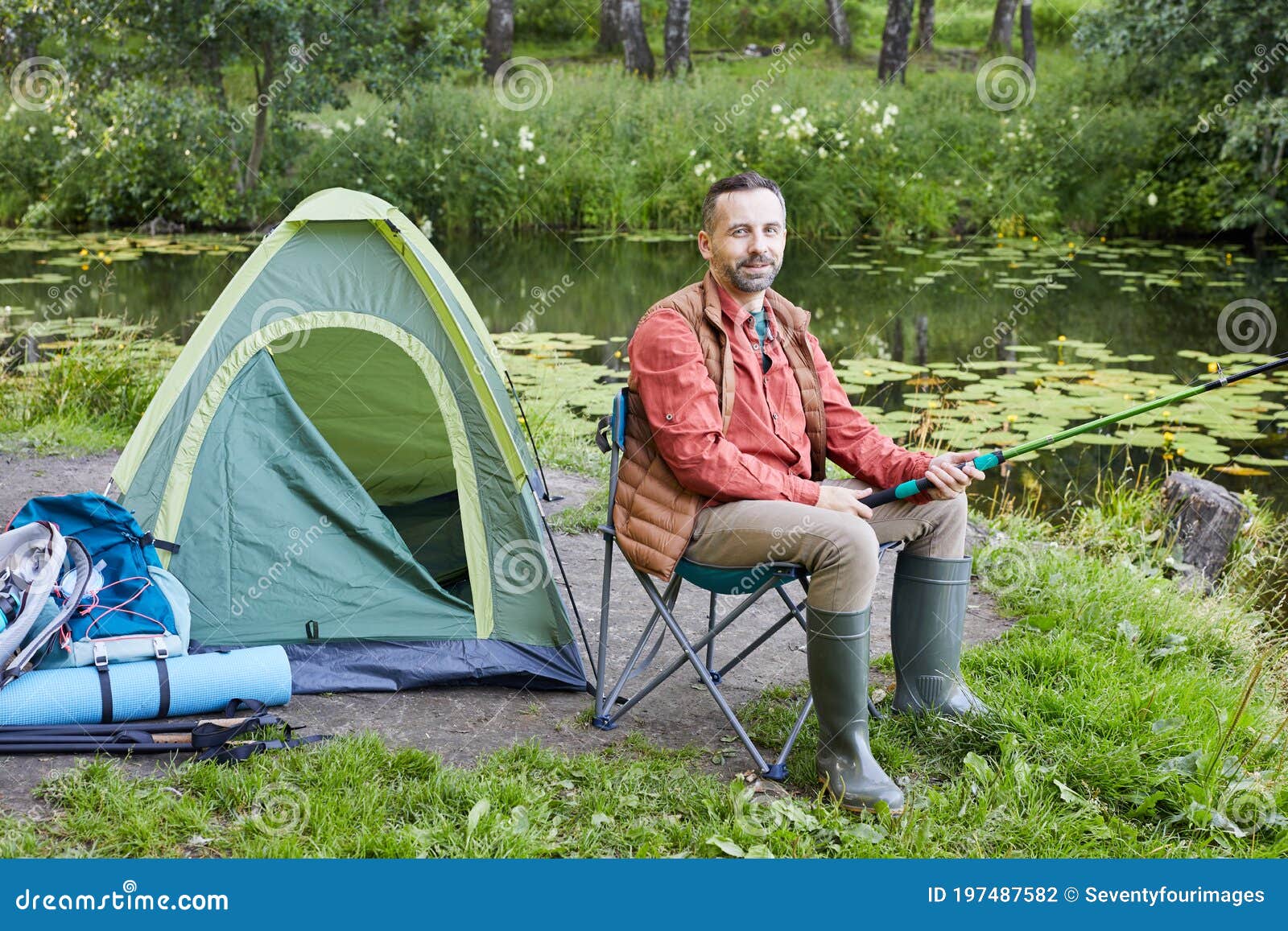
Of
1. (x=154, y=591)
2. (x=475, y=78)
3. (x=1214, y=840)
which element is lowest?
(x=1214, y=840)

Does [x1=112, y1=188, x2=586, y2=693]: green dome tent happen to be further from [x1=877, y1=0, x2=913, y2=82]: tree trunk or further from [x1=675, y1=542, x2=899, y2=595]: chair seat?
[x1=877, y1=0, x2=913, y2=82]: tree trunk

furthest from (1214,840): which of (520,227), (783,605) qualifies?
(520,227)

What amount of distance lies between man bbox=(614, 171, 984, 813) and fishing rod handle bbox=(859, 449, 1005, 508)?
3 cm

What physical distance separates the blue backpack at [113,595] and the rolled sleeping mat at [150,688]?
0.04 m

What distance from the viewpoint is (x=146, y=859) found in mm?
2283

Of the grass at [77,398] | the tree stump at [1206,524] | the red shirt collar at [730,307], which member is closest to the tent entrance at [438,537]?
the red shirt collar at [730,307]

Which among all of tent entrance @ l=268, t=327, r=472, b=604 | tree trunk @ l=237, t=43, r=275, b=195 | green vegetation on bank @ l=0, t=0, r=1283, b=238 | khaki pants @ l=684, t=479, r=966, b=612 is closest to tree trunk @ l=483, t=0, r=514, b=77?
green vegetation on bank @ l=0, t=0, r=1283, b=238

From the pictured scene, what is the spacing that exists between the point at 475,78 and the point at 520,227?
8514mm

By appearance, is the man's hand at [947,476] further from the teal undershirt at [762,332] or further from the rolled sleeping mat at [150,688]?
the rolled sleeping mat at [150,688]

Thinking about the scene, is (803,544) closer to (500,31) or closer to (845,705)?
(845,705)

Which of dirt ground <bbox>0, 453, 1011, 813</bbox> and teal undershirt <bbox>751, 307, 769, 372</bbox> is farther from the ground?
teal undershirt <bbox>751, 307, 769, 372</bbox>

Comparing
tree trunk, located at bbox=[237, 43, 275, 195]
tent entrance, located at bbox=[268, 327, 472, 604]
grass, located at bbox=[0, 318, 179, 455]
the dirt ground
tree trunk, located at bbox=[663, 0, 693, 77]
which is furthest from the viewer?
tree trunk, located at bbox=[663, 0, 693, 77]

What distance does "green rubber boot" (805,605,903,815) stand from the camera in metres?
2.54

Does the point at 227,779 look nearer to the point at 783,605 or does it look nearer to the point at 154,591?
the point at 154,591
